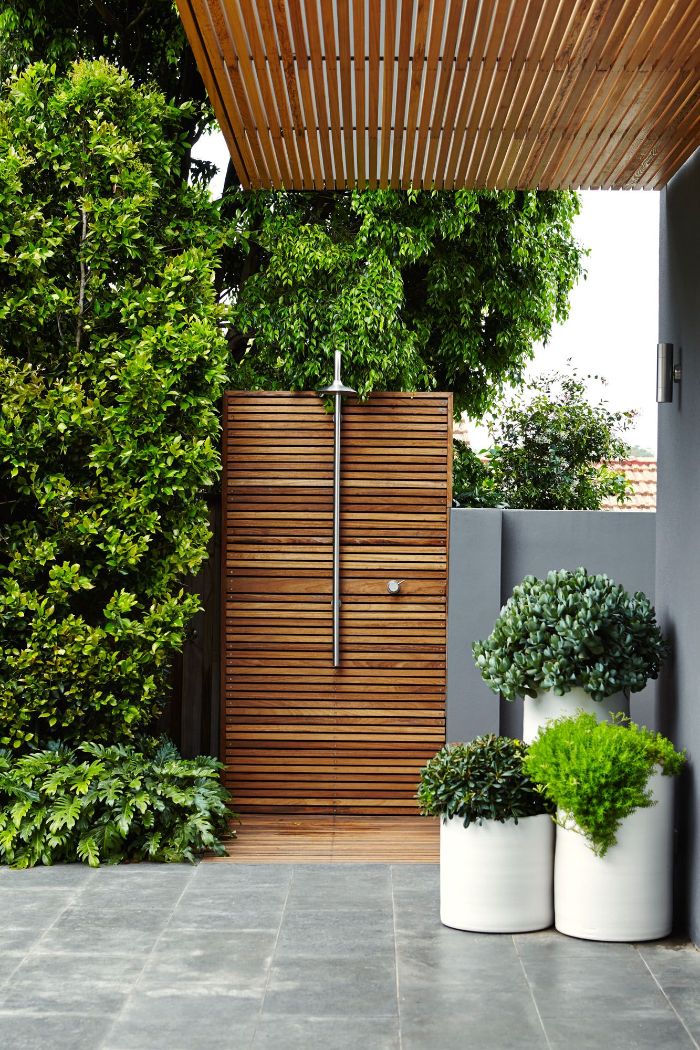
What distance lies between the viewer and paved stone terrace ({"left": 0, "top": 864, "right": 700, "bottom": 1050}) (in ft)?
13.1

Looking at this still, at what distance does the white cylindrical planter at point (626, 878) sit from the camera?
16.0ft

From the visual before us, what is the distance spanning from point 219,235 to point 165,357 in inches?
43.5

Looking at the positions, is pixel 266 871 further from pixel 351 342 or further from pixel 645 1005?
pixel 351 342

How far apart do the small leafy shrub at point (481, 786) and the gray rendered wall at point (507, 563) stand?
7.60 ft

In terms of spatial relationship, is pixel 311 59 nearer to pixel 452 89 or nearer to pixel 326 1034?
pixel 452 89

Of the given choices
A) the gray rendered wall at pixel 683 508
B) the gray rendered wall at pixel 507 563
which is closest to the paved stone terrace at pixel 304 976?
the gray rendered wall at pixel 683 508

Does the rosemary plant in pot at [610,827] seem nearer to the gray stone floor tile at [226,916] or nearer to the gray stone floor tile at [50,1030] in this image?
the gray stone floor tile at [226,916]

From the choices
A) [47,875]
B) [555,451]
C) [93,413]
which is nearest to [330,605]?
[93,413]

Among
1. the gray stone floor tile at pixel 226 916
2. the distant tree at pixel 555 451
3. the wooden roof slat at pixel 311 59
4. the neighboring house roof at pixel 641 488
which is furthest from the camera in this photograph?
the neighboring house roof at pixel 641 488

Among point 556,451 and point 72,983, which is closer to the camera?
point 72,983

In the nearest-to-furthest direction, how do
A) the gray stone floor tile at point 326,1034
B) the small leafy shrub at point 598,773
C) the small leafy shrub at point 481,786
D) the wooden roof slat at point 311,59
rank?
the gray stone floor tile at point 326,1034, the wooden roof slat at point 311,59, the small leafy shrub at point 598,773, the small leafy shrub at point 481,786

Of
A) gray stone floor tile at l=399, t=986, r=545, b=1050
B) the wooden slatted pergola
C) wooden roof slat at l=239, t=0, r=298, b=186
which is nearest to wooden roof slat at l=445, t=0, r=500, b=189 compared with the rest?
the wooden slatted pergola

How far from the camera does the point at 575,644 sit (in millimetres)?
5348

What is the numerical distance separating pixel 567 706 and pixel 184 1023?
224 cm
